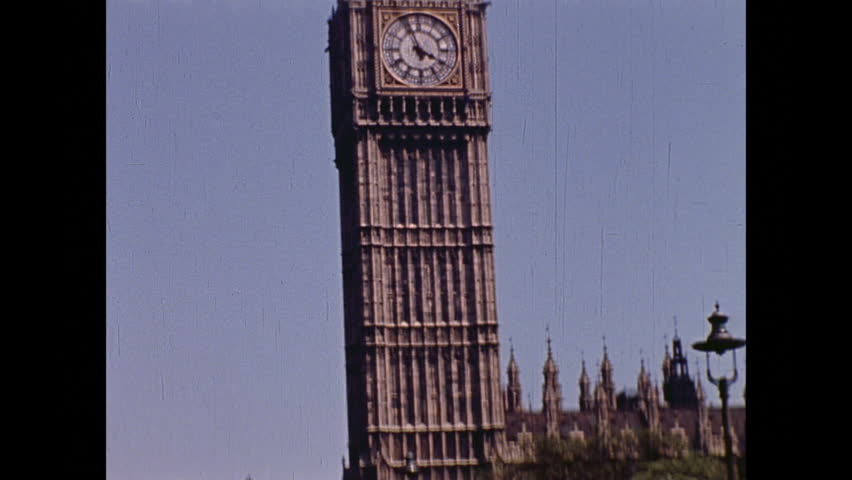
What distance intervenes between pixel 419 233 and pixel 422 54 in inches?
293

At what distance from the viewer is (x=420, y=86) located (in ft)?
248

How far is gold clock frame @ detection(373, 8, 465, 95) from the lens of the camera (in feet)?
246

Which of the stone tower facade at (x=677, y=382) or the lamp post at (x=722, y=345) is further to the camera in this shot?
the stone tower facade at (x=677, y=382)

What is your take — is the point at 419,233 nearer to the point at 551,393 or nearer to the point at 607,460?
the point at 551,393

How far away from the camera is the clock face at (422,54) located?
75375 mm

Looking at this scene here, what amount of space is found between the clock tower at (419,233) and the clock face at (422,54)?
1.6 inches

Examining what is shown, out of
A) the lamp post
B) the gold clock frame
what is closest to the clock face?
the gold clock frame

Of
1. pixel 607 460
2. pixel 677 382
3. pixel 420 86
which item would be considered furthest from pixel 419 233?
pixel 677 382

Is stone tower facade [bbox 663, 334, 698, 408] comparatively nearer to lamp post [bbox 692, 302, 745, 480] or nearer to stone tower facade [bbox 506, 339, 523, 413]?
stone tower facade [bbox 506, 339, 523, 413]

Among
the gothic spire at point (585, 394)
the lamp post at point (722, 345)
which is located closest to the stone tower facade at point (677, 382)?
the gothic spire at point (585, 394)

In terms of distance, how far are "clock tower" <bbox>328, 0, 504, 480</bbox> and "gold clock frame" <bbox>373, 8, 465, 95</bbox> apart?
0.19 feet

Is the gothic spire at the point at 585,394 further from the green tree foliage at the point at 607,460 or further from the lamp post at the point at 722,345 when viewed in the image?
the lamp post at the point at 722,345
